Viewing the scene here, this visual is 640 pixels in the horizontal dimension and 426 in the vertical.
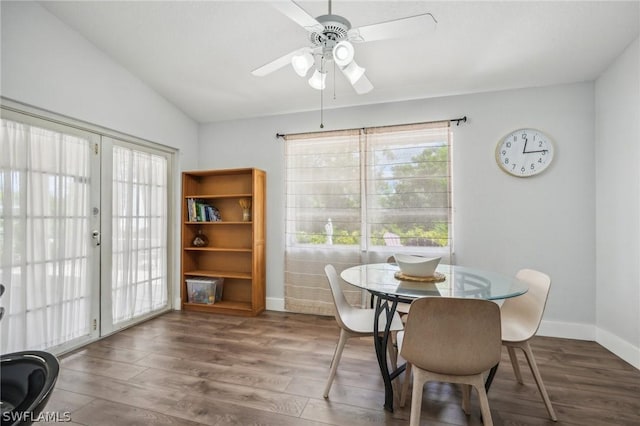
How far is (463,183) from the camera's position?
3.18 m

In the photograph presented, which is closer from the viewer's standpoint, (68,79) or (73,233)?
(68,79)

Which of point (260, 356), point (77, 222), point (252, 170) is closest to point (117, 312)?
point (77, 222)

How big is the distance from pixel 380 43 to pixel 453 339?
2.33m

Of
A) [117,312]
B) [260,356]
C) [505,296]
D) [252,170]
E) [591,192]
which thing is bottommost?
[260,356]

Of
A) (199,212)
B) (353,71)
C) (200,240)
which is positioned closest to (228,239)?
(200,240)

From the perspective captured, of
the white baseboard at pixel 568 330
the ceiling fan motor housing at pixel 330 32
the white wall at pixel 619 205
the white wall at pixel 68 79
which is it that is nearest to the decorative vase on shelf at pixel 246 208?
the white wall at pixel 68 79

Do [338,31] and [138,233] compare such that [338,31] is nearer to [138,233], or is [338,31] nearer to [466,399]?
[466,399]

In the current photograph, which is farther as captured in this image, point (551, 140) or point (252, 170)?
point (252, 170)

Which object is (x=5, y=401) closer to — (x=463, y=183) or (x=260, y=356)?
(x=260, y=356)

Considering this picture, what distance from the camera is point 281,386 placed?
2105 millimetres

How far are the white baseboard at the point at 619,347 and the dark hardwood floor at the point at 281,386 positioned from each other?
0.07 m

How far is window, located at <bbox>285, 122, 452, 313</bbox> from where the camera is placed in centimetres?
322

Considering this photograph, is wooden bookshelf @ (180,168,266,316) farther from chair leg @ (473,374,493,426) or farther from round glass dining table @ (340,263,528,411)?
chair leg @ (473,374,493,426)

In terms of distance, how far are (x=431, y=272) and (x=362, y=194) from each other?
1586 mm
